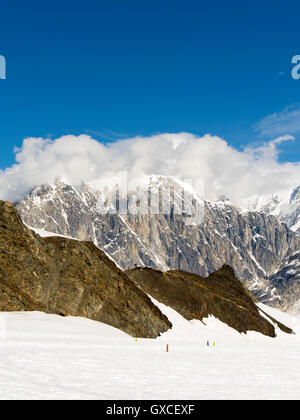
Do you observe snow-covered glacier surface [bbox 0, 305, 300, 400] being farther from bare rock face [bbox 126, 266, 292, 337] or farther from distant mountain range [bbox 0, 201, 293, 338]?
bare rock face [bbox 126, 266, 292, 337]

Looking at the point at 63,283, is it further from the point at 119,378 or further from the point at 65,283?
the point at 119,378

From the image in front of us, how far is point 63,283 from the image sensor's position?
56.3m

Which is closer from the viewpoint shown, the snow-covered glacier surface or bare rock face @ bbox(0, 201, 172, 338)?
the snow-covered glacier surface

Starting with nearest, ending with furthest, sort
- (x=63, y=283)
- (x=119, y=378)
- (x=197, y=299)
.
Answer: (x=119, y=378) < (x=63, y=283) < (x=197, y=299)

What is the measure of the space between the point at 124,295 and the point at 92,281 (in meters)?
5.34

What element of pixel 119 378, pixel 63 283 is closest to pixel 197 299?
pixel 63 283

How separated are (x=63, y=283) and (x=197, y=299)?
3977 centimetres

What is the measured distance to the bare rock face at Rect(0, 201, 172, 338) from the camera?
51594 millimetres

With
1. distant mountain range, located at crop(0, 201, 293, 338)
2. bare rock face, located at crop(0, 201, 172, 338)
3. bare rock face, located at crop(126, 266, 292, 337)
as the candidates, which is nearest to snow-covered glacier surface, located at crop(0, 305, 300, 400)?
bare rock face, located at crop(0, 201, 172, 338)

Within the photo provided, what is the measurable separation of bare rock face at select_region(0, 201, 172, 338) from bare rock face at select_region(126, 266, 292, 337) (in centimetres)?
1989

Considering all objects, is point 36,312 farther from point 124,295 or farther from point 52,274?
point 124,295

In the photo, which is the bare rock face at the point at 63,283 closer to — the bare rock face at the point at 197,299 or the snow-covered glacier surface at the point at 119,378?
the snow-covered glacier surface at the point at 119,378
